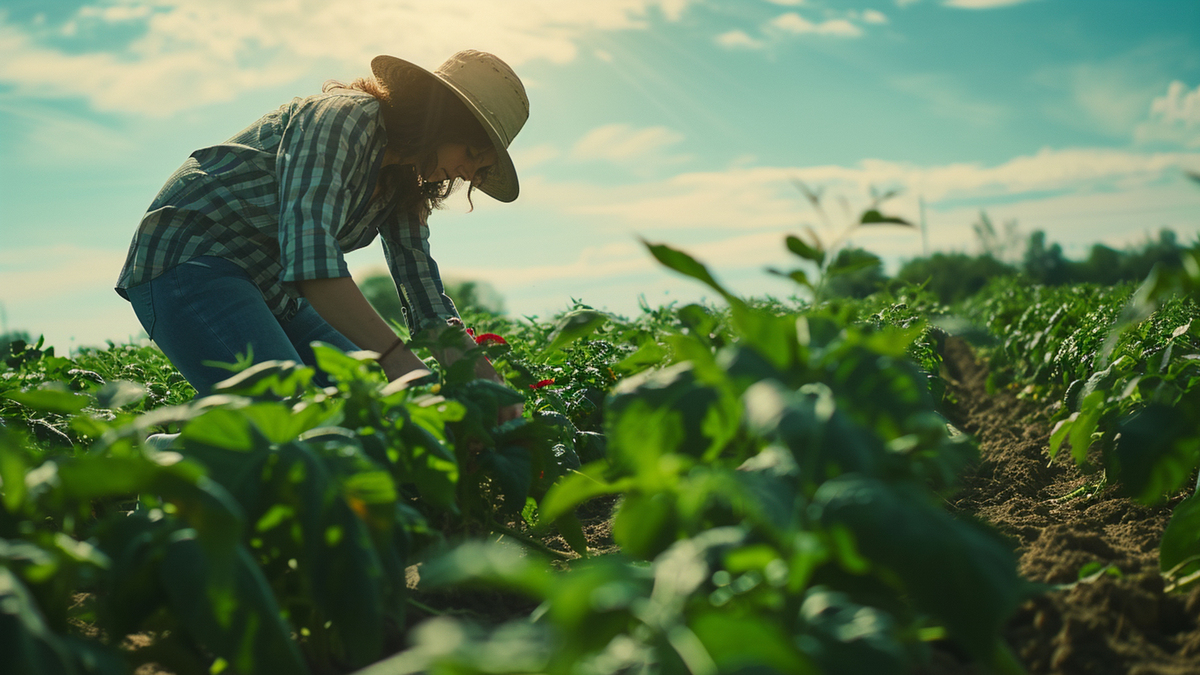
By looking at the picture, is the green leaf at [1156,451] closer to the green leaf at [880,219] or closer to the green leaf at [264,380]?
the green leaf at [880,219]

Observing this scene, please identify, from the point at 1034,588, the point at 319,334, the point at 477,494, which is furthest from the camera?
the point at 319,334

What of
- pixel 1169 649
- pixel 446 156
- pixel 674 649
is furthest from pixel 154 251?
pixel 1169 649

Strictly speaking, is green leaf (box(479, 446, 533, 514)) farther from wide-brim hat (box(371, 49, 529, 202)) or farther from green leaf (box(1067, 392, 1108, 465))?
wide-brim hat (box(371, 49, 529, 202))

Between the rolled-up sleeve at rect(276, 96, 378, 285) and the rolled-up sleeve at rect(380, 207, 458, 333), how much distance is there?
2.17ft

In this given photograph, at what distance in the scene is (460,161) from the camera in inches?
116

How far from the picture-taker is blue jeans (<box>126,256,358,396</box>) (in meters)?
2.67

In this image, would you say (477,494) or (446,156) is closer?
(477,494)

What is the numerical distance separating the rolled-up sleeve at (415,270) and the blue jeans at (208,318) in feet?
1.61

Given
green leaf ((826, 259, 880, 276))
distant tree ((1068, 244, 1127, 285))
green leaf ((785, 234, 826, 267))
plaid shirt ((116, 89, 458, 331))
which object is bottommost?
distant tree ((1068, 244, 1127, 285))

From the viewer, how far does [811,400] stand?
1.02m

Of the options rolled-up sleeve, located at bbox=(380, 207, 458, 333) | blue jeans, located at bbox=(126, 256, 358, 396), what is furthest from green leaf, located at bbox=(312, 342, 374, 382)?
rolled-up sleeve, located at bbox=(380, 207, 458, 333)

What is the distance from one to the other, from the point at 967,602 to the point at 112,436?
3.28ft

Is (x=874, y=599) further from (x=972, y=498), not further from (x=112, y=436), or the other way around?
(x=972, y=498)

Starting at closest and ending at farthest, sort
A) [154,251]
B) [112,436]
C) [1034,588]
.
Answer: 1. [112,436]
2. [1034,588]
3. [154,251]
